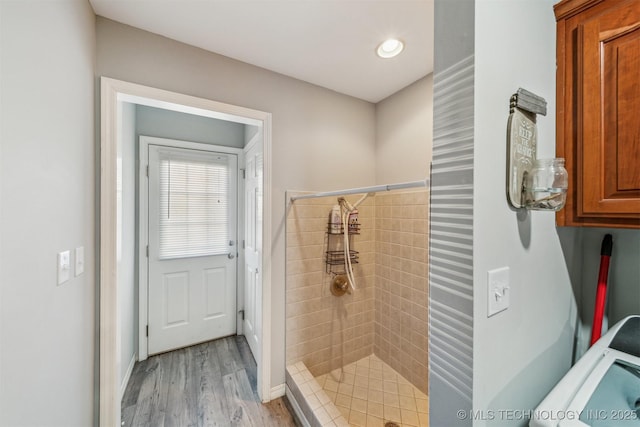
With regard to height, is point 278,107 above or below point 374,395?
above

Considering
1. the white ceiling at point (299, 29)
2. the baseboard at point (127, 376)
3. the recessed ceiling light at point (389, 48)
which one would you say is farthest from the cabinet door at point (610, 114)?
the baseboard at point (127, 376)

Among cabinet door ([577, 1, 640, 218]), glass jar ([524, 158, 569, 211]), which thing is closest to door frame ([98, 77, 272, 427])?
glass jar ([524, 158, 569, 211])

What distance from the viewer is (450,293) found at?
670mm

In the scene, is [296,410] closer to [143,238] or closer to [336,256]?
[336,256]

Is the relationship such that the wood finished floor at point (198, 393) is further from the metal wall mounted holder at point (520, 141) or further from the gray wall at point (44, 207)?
the metal wall mounted holder at point (520, 141)

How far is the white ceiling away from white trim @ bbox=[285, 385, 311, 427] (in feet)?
7.50

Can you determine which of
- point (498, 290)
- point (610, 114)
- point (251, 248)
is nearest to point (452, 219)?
point (498, 290)

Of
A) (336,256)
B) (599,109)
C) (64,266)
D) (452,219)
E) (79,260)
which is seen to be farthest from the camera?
(336,256)

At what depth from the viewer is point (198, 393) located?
6.03 feet

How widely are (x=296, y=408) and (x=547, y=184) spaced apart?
1.87m

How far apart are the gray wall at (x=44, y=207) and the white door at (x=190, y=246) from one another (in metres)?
1.13

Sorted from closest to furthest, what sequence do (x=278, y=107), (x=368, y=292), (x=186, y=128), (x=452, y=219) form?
(x=452, y=219) < (x=278, y=107) < (x=368, y=292) < (x=186, y=128)

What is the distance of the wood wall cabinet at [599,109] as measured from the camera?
714 millimetres

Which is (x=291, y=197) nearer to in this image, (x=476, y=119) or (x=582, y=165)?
(x=476, y=119)
